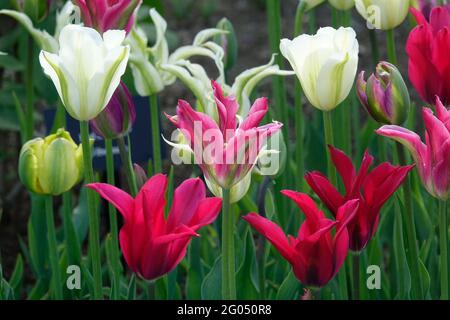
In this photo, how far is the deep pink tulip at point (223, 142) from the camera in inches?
35.1

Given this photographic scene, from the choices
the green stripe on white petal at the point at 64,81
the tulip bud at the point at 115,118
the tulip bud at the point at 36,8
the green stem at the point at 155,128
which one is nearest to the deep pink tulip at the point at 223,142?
the green stripe on white petal at the point at 64,81

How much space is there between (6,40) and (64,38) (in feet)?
3.95

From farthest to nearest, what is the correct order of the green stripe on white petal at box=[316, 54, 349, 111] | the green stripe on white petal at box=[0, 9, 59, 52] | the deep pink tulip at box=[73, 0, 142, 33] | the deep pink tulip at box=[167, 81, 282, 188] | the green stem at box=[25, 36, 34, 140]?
the green stem at box=[25, 36, 34, 140] → the green stripe on white petal at box=[0, 9, 59, 52] → the deep pink tulip at box=[73, 0, 142, 33] → the green stripe on white petal at box=[316, 54, 349, 111] → the deep pink tulip at box=[167, 81, 282, 188]

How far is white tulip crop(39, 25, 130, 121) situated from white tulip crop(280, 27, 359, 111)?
176 millimetres

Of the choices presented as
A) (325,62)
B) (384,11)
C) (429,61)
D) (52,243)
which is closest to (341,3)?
(384,11)

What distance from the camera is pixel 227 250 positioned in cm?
95

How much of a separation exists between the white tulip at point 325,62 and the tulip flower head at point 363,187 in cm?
7

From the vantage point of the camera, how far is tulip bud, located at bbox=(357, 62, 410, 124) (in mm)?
1034

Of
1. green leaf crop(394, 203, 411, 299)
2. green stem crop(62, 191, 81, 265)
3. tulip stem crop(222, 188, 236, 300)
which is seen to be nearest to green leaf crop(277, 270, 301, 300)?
green leaf crop(394, 203, 411, 299)

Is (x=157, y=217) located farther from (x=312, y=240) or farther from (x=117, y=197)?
(x=312, y=240)

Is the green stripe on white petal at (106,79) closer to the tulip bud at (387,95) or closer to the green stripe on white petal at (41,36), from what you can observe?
the tulip bud at (387,95)

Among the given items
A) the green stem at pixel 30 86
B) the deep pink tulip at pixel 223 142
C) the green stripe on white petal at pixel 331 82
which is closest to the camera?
the deep pink tulip at pixel 223 142

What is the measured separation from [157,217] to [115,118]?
8.7 inches

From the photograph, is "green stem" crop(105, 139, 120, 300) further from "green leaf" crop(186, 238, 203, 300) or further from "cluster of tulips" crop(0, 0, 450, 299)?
"green leaf" crop(186, 238, 203, 300)
